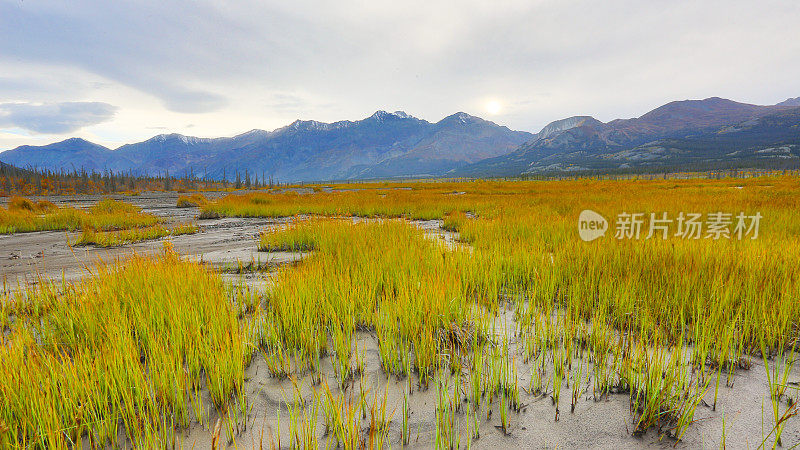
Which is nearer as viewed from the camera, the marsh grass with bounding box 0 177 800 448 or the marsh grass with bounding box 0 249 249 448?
the marsh grass with bounding box 0 249 249 448

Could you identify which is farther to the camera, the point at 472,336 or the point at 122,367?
the point at 472,336

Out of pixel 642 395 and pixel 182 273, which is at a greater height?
pixel 182 273

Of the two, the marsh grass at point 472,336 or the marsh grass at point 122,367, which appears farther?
the marsh grass at point 472,336

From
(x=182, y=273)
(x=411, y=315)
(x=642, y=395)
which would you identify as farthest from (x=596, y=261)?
(x=182, y=273)

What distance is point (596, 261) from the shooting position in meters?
3.47

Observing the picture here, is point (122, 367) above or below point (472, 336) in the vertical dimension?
above

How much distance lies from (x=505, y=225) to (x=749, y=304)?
4277 millimetres

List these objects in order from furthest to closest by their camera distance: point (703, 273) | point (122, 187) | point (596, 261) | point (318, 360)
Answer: point (122, 187) → point (596, 261) → point (703, 273) → point (318, 360)

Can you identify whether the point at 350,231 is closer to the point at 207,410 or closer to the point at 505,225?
the point at 505,225

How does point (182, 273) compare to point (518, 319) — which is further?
point (182, 273)

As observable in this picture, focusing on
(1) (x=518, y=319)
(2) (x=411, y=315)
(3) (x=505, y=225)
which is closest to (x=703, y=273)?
(1) (x=518, y=319)

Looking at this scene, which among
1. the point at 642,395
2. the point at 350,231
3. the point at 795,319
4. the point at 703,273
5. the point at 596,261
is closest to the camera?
the point at 642,395

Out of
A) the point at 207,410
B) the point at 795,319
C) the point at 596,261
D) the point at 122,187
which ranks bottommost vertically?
the point at 207,410

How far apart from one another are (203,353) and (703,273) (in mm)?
4404
